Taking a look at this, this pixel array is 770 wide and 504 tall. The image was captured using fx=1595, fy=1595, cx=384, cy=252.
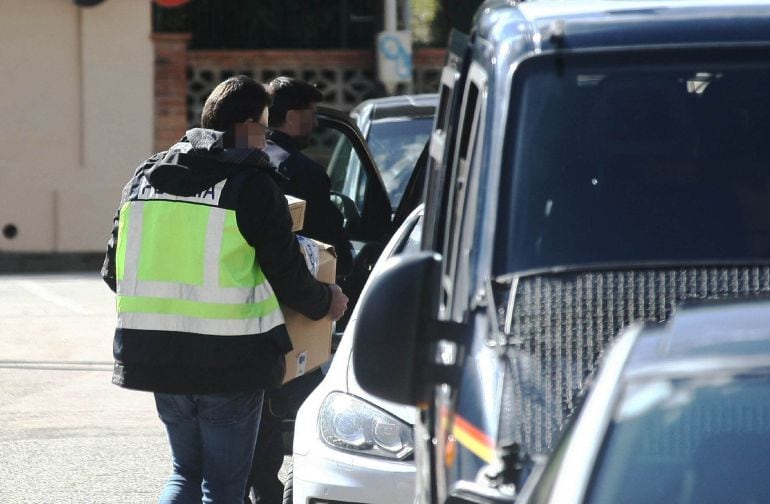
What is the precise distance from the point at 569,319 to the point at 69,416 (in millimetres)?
5682

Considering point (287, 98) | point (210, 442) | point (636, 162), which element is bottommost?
point (210, 442)

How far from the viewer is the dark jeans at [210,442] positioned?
5117 millimetres

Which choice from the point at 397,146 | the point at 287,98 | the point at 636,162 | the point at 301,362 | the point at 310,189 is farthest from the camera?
the point at 397,146

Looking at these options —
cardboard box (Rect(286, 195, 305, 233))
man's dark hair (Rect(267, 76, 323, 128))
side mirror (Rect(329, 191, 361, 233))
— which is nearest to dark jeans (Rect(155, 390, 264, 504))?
cardboard box (Rect(286, 195, 305, 233))

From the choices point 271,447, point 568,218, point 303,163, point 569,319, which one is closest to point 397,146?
point 303,163

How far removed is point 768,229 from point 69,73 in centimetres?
1268

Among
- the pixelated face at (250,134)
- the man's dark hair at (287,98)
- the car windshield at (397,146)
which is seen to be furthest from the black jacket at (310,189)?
the car windshield at (397,146)

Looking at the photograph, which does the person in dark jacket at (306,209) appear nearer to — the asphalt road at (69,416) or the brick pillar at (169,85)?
the asphalt road at (69,416)

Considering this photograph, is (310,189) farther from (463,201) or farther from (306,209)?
(463,201)

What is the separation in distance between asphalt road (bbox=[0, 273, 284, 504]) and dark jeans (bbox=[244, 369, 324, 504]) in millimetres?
840

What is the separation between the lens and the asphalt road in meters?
7.23

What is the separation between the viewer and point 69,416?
8828 mm

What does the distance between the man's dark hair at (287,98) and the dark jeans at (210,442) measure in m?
1.91

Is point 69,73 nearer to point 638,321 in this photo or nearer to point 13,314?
point 13,314
